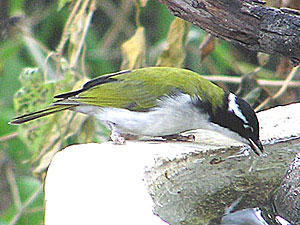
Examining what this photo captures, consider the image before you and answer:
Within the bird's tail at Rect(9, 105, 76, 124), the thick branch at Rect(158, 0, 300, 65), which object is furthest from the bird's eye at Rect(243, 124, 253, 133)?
the bird's tail at Rect(9, 105, 76, 124)

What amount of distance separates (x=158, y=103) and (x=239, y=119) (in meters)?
0.30

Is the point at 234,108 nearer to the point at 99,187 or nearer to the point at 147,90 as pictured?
the point at 147,90

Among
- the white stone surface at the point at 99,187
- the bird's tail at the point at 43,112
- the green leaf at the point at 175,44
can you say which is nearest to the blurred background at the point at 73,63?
the green leaf at the point at 175,44

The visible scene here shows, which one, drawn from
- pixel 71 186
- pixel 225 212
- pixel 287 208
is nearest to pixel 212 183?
pixel 225 212

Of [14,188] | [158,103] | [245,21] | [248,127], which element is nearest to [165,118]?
[158,103]

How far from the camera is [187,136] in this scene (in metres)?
2.25

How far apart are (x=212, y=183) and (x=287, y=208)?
27 centimetres

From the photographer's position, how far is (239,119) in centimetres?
222

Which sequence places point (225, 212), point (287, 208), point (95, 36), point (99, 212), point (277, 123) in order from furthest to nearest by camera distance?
point (95, 36) < point (277, 123) < point (225, 212) < point (287, 208) < point (99, 212)

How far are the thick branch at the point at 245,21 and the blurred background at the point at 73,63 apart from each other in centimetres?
111

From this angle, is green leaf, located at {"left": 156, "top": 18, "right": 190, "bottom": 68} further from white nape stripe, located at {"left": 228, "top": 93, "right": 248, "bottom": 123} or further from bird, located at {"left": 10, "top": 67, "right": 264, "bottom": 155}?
white nape stripe, located at {"left": 228, "top": 93, "right": 248, "bottom": 123}

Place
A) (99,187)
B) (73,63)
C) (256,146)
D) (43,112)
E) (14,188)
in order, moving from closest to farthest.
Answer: (99,187) → (256,146) → (43,112) → (73,63) → (14,188)

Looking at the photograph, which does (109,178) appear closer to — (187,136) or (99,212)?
(99,212)

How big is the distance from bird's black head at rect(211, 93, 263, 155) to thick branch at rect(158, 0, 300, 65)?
1.13 feet
